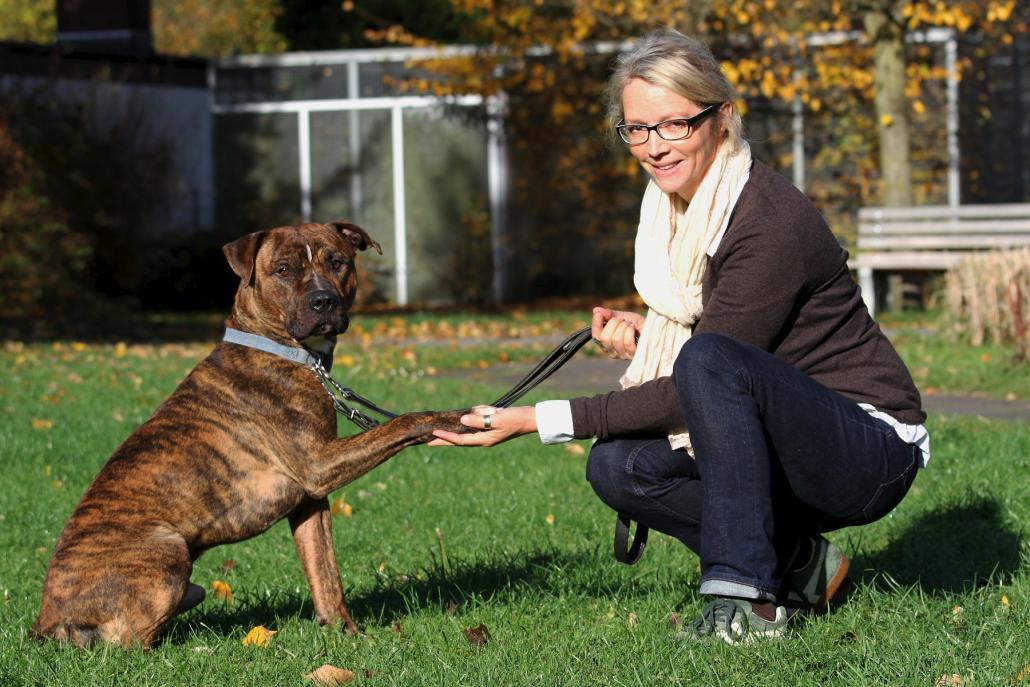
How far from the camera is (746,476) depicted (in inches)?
155

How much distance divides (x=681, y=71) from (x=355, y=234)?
162 centimetres

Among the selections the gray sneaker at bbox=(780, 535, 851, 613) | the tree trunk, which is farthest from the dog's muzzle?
the tree trunk

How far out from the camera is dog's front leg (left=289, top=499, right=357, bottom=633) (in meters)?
4.66

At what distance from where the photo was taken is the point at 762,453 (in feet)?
12.9

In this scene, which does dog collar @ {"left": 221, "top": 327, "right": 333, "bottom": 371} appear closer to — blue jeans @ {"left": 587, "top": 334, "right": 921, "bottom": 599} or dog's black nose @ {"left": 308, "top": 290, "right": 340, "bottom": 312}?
dog's black nose @ {"left": 308, "top": 290, "right": 340, "bottom": 312}

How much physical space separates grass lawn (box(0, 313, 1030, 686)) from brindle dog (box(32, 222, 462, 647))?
171 mm

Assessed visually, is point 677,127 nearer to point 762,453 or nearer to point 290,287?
point 762,453

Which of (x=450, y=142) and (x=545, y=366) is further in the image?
(x=450, y=142)

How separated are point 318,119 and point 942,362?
12338 mm

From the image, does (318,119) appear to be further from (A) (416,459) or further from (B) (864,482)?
(B) (864,482)

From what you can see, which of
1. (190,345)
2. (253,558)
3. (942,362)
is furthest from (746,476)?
(190,345)

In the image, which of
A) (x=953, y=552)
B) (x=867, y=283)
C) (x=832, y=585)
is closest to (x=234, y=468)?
(x=832, y=585)

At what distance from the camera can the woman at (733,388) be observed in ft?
13.0

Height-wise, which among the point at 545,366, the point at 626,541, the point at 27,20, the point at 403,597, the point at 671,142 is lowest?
the point at 403,597
